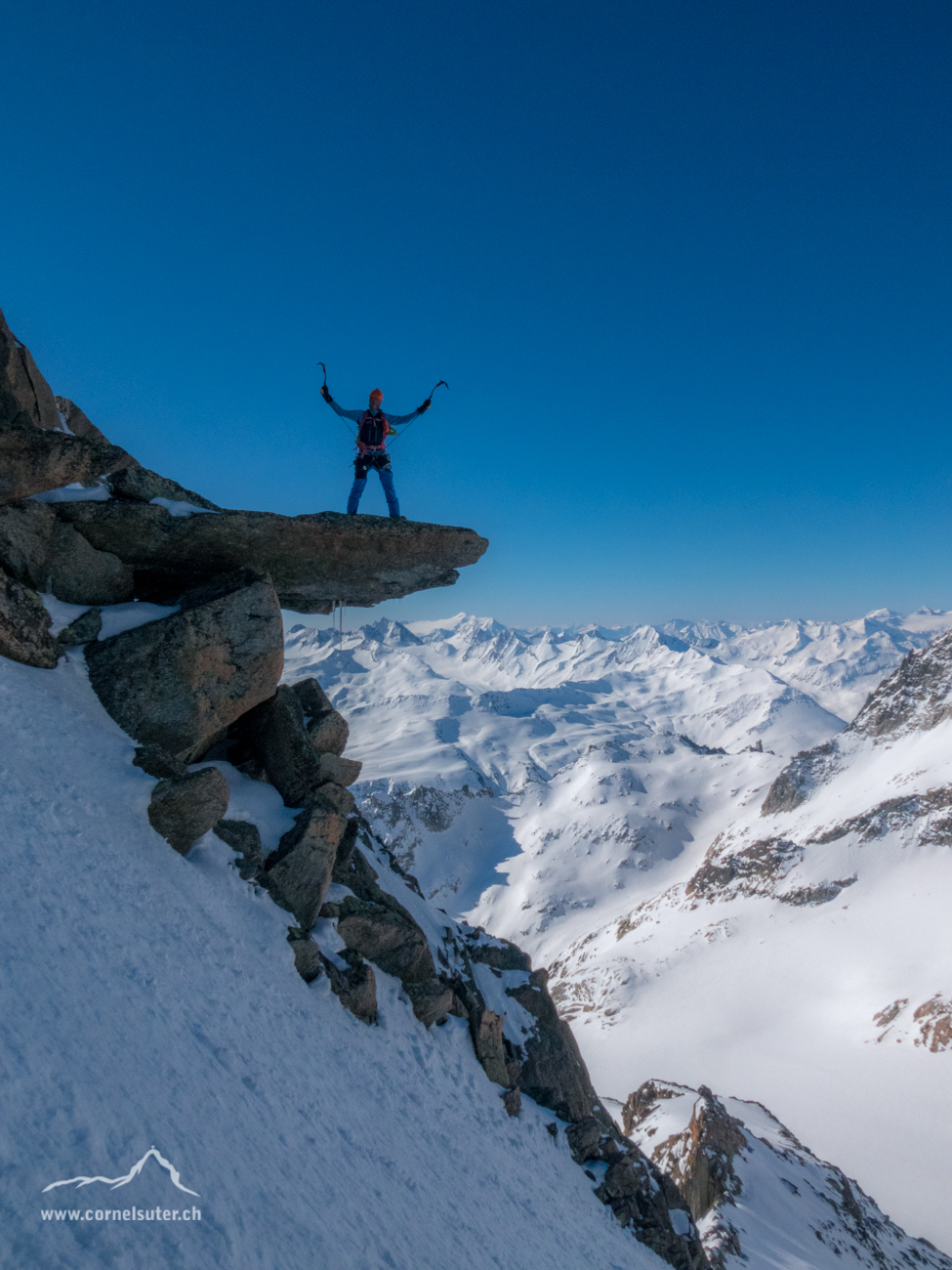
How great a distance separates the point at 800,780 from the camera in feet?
585

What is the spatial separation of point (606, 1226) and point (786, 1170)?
3605cm

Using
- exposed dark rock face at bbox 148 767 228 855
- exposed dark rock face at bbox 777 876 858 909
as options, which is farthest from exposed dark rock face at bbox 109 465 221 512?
exposed dark rock face at bbox 777 876 858 909

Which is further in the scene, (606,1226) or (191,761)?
(606,1226)

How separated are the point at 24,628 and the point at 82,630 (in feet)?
4.71

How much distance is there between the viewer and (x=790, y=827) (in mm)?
163500

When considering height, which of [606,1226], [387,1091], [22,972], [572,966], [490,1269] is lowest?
[572,966]

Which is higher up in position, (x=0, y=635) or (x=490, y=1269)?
(x=0, y=635)

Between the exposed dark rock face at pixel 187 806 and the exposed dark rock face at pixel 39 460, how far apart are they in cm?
761

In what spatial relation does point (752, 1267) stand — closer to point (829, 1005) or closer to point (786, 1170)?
point (786, 1170)

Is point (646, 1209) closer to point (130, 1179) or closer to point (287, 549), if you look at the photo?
point (130, 1179)

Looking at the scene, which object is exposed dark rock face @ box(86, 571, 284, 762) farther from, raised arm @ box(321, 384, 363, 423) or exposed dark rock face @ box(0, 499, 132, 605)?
raised arm @ box(321, 384, 363, 423)

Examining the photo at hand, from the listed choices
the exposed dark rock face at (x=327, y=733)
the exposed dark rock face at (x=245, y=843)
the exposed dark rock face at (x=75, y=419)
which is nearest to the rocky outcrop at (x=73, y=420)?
the exposed dark rock face at (x=75, y=419)

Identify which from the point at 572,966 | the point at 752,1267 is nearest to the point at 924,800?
the point at 572,966

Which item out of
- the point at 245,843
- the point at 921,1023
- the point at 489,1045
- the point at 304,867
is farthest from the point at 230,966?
the point at 921,1023
